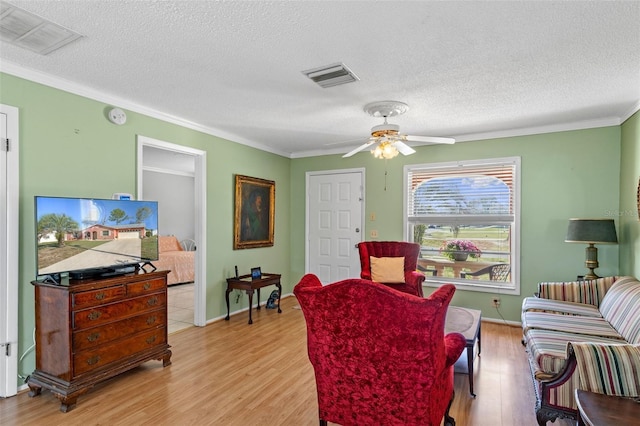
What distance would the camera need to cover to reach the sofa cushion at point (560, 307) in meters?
3.10

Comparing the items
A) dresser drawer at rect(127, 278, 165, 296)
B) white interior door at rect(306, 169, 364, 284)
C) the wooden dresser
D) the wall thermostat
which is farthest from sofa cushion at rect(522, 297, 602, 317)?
the wall thermostat

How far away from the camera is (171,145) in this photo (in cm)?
388

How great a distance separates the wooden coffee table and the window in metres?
1.45

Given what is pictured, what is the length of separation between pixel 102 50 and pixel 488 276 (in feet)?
15.7

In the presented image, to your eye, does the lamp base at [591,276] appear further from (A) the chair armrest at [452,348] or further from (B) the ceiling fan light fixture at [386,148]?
(A) the chair armrest at [452,348]

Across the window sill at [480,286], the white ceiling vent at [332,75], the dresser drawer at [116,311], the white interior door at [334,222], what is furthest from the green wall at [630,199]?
the dresser drawer at [116,311]

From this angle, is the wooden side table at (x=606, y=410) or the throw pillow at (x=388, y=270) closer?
the wooden side table at (x=606, y=410)

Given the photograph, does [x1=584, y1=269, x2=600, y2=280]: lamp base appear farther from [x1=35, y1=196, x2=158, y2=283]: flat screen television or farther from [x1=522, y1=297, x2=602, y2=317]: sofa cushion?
[x1=35, y1=196, x2=158, y2=283]: flat screen television

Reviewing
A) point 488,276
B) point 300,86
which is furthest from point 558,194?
point 300,86

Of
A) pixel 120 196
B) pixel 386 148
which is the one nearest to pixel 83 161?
pixel 120 196

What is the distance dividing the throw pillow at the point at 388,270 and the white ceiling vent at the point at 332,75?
7.71 ft

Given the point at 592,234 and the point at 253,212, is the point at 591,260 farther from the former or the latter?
the point at 253,212

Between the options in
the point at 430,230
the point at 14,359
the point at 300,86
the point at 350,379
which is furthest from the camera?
the point at 430,230

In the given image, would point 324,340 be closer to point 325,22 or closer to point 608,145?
point 325,22
